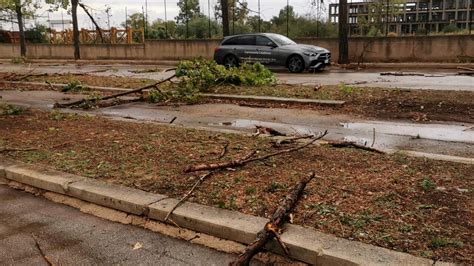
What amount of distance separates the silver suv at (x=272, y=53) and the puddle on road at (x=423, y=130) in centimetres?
1119

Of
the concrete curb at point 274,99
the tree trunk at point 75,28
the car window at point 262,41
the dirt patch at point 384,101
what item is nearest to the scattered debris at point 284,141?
the dirt patch at point 384,101

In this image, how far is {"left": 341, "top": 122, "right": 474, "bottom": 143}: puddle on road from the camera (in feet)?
26.3

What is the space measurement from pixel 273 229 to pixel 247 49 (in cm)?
1855

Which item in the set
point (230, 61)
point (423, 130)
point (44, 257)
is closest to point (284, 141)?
point (423, 130)

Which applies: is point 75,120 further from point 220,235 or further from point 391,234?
point 391,234

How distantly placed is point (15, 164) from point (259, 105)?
6.76 metres

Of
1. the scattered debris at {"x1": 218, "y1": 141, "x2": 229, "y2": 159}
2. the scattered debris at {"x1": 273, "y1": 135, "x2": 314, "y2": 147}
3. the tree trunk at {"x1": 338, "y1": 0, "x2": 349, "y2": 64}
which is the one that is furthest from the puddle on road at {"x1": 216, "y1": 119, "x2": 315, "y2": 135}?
the tree trunk at {"x1": 338, "y1": 0, "x2": 349, "y2": 64}

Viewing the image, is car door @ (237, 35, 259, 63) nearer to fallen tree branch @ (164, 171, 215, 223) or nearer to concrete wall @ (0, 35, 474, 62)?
concrete wall @ (0, 35, 474, 62)

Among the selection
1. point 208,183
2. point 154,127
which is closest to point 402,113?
point 154,127

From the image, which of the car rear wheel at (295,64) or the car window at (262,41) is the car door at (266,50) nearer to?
the car window at (262,41)

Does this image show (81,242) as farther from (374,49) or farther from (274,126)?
(374,49)

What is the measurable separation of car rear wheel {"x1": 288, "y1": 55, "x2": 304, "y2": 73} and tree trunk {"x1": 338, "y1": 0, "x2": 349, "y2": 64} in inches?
214

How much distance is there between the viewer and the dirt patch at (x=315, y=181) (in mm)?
3951

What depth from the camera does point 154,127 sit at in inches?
342
